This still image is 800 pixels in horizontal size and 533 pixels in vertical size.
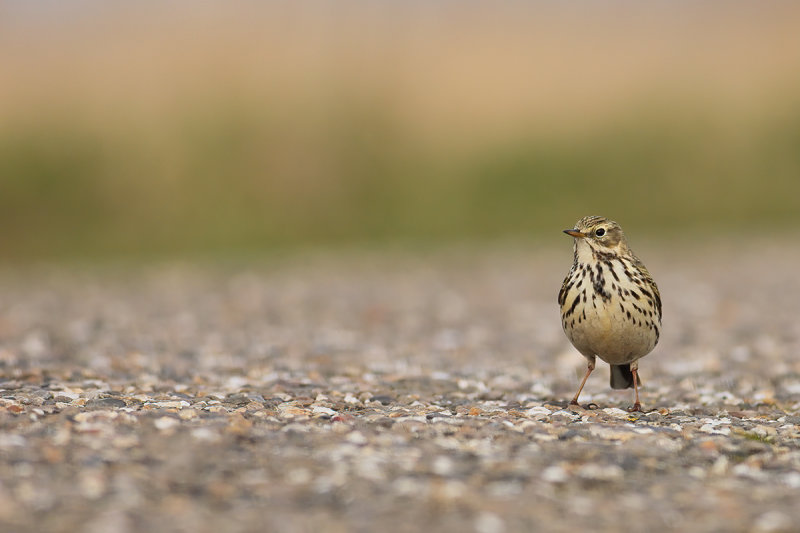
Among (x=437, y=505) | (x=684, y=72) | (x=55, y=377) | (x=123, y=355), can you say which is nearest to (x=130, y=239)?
(x=123, y=355)

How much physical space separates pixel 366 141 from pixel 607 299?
78.9 ft

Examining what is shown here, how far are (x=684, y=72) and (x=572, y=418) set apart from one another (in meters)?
31.6

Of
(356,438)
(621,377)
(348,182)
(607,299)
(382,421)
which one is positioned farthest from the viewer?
(348,182)

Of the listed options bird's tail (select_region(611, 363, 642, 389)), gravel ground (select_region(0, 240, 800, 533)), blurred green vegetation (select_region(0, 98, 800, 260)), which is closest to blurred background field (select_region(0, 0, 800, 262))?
blurred green vegetation (select_region(0, 98, 800, 260))

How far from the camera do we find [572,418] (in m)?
7.75

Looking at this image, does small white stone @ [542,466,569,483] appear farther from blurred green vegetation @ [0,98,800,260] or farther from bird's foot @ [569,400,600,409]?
blurred green vegetation @ [0,98,800,260]

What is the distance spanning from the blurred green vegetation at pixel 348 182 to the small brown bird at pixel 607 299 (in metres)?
19.1

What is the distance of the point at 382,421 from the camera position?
289 inches

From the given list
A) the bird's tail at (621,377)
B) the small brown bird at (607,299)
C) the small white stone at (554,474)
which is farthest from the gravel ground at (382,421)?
the small brown bird at (607,299)

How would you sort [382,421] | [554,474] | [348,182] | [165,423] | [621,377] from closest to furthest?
[554,474] < [165,423] < [382,421] < [621,377] < [348,182]

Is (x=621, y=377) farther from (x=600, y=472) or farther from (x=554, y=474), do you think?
(x=554, y=474)

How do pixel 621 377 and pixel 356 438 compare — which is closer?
pixel 356 438

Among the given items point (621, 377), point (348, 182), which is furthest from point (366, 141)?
point (621, 377)

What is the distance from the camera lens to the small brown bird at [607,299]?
26.1ft
